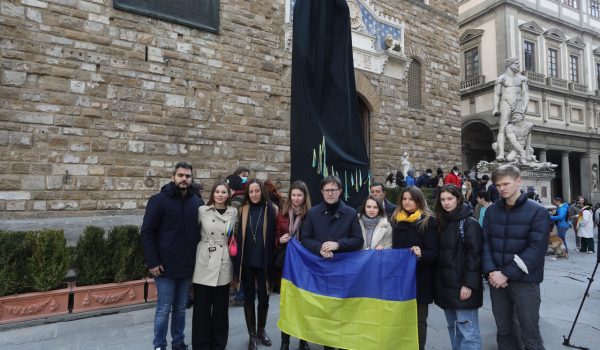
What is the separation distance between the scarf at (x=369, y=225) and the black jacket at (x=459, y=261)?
612 mm

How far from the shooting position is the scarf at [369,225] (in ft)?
11.1

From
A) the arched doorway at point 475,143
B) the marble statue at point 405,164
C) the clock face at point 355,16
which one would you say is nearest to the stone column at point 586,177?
the arched doorway at point 475,143

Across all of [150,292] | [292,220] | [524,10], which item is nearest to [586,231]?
[292,220]

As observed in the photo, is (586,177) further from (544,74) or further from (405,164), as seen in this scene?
(405,164)

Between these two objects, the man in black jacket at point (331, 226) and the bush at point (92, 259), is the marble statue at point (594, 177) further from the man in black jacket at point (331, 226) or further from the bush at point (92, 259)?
the bush at point (92, 259)

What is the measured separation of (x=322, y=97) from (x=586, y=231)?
1060 cm

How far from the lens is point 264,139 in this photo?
996cm

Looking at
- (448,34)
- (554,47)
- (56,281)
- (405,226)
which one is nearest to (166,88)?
(56,281)

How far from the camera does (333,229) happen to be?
322 centimetres

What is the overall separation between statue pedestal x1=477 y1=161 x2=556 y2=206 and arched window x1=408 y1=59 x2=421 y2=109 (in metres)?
3.36

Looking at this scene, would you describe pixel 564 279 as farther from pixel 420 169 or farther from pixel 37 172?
pixel 37 172

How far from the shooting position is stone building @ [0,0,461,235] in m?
6.87

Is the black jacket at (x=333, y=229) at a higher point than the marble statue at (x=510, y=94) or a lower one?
lower

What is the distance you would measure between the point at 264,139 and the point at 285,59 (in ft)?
8.26
